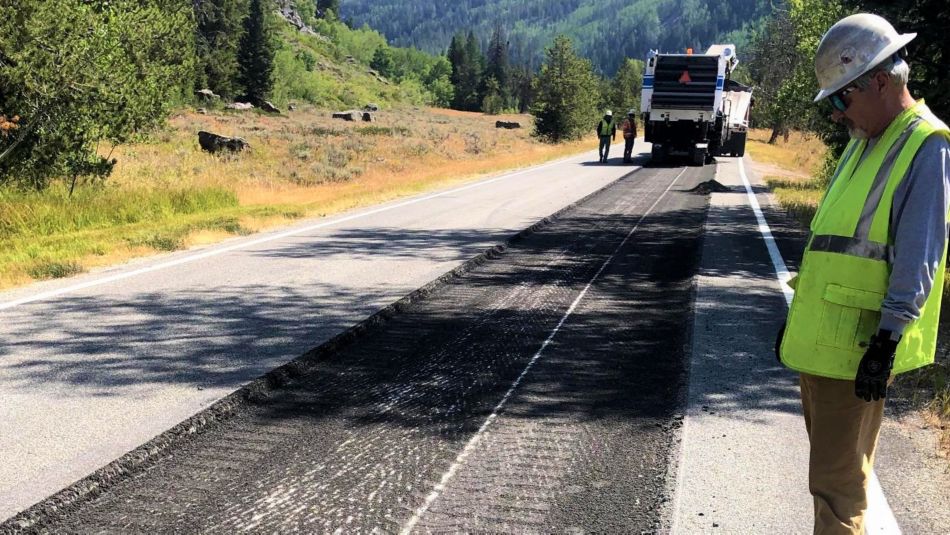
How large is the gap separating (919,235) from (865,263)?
17 cm

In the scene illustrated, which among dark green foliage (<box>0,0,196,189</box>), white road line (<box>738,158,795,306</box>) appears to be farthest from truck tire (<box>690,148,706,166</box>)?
dark green foliage (<box>0,0,196,189</box>)

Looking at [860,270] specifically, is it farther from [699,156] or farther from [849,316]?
[699,156]

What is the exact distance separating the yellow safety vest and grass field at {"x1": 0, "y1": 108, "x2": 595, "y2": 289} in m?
7.81

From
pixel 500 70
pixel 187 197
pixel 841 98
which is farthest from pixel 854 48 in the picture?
pixel 500 70

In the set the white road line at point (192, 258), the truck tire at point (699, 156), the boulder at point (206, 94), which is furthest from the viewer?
the boulder at point (206, 94)

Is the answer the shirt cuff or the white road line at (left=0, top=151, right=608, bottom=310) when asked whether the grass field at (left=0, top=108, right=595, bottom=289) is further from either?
the shirt cuff

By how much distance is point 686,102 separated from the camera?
94.8ft

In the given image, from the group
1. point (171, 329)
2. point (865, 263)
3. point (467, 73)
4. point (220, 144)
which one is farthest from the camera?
point (467, 73)

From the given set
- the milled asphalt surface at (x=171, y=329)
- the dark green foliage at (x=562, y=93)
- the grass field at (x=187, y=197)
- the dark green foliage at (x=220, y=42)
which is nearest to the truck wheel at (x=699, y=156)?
the grass field at (x=187, y=197)

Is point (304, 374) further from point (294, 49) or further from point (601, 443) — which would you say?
point (294, 49)

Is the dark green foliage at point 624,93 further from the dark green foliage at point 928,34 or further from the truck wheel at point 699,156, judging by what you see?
the dark green foliage at point 928,34

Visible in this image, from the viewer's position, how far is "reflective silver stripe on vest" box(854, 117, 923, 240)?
2.42 m

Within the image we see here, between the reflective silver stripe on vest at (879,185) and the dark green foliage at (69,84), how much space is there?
45.6ft

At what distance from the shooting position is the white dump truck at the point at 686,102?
28.6 m
